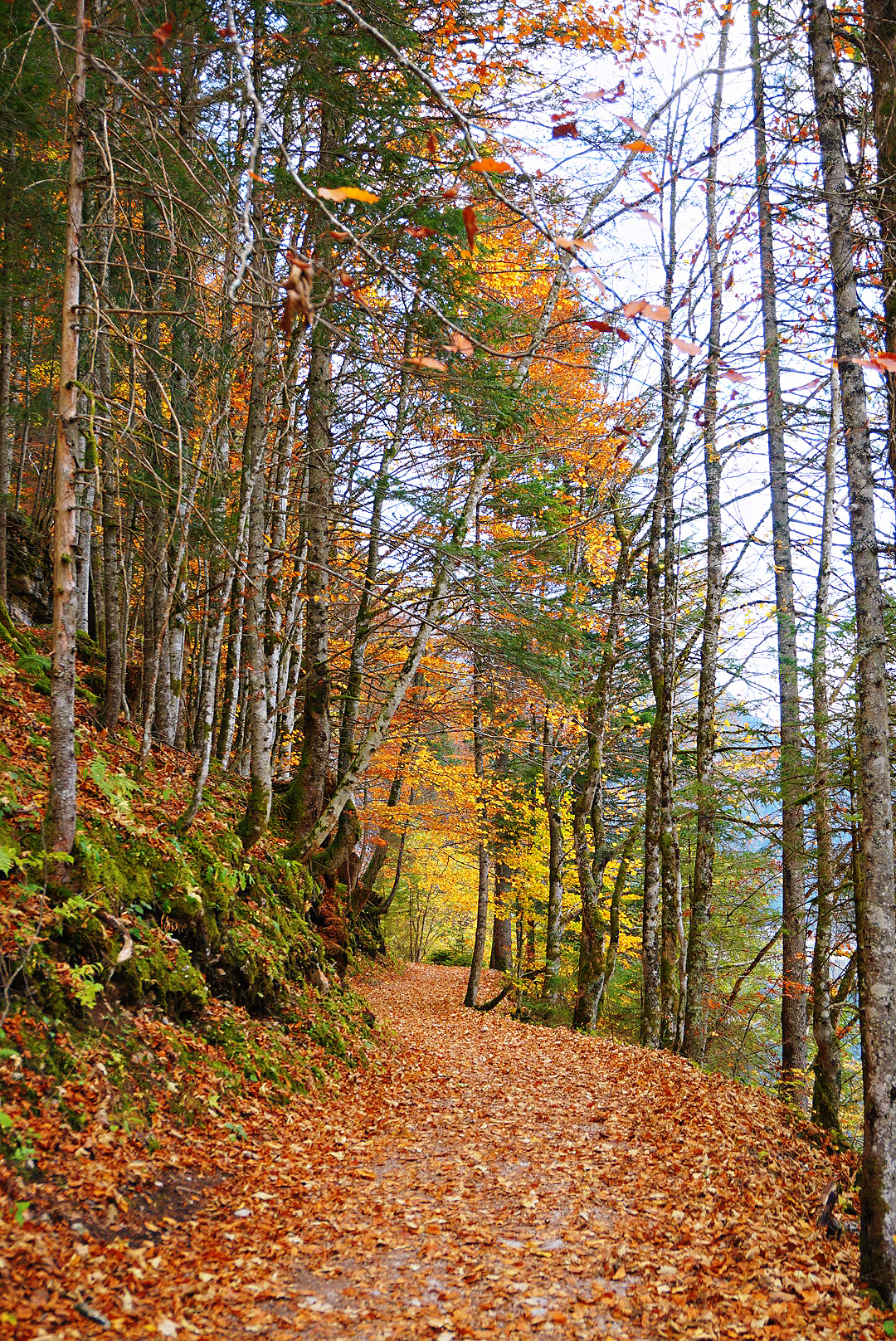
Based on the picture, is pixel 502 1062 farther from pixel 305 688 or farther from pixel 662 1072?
pixel 305 688

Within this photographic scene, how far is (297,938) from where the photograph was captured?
833 centimetres

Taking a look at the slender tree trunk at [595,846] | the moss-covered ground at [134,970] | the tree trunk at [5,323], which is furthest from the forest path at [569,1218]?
the tree trunk at [5,323]

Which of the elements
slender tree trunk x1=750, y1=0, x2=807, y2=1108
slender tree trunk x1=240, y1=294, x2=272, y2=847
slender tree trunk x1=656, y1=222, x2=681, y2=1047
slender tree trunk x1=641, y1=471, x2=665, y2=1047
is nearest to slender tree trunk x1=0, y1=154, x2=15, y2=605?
slender tree trunk x1=240, y1=294, x2=272, y2=847

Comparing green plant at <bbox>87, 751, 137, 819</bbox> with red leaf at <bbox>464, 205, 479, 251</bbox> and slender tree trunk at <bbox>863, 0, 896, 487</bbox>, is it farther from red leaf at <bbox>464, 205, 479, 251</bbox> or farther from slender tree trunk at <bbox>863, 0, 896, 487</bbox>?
slender tree trunk at <bbox>863, 0, 896, 487</bbox>

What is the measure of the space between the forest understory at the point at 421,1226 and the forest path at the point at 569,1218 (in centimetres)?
2

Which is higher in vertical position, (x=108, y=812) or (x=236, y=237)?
(x=236, y=237)

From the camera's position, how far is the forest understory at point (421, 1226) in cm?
356

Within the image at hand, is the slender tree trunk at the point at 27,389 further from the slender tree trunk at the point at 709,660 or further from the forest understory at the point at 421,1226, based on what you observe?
the forest understory at the point at 421,1226

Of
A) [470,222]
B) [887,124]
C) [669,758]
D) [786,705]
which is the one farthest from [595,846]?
[470,222]

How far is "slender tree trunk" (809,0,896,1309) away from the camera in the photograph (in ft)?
14.0

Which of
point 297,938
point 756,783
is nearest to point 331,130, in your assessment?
point 756,783

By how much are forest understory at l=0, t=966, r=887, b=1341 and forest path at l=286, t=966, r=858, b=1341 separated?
2 cm

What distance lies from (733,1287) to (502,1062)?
624 cm

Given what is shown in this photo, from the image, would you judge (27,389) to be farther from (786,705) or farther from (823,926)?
(823,926)
